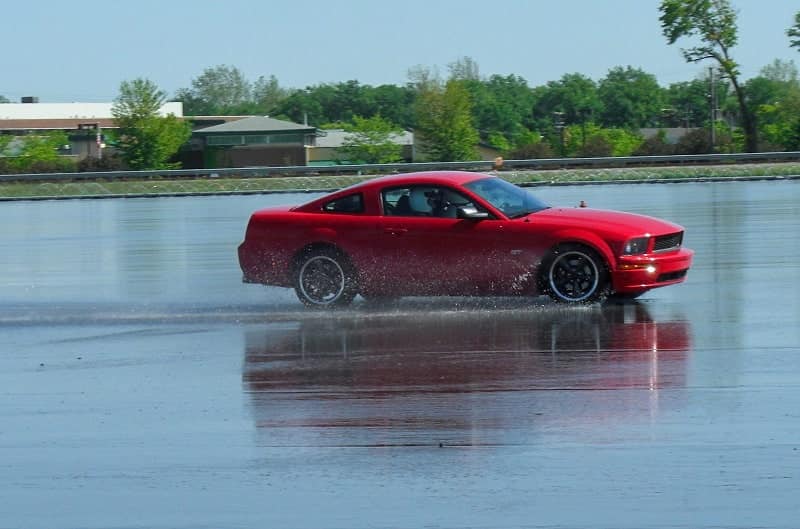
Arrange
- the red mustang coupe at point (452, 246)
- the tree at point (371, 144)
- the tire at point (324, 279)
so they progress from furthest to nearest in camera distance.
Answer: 1. the tree at point (371, 144)
2. the tire at point (324, 279)
3. the red mustang coupe at point (452, 246)

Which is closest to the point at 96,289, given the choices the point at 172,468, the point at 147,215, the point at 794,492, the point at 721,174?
the point at 172,468

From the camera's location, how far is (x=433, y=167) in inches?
1686

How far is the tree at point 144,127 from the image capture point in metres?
97.1

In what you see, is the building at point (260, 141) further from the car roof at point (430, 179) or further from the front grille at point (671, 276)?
the front grille at point (671, 276)

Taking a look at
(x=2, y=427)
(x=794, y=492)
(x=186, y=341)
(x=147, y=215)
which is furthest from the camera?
(x=147, y=215)

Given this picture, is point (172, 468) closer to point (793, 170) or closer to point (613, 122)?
point (793, 170)

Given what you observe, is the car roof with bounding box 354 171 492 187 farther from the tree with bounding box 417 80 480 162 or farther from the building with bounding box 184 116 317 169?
the building with bounding box 184 116 317 169

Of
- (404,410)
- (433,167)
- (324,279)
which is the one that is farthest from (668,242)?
(433,167)

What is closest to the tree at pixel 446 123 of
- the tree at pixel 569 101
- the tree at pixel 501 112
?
the tree at pixel 501 112

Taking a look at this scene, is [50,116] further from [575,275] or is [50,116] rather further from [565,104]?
[575,275]

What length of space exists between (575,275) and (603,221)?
665 millimetres

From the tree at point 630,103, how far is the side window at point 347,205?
5262 inches

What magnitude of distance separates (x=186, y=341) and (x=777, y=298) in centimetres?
608

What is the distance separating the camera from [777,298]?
13547mm
